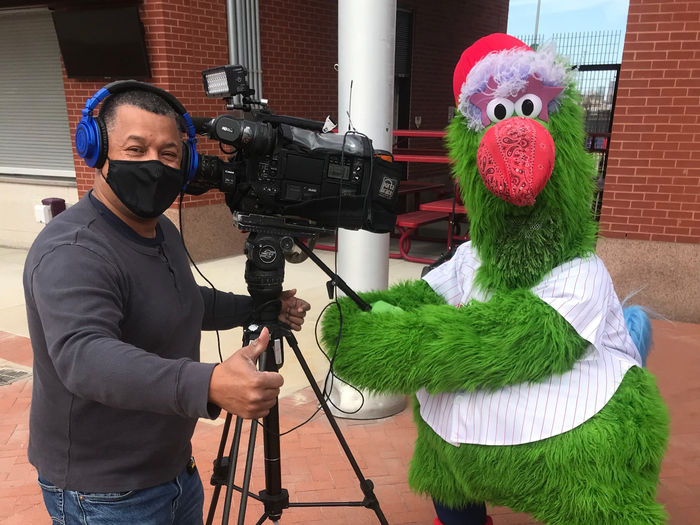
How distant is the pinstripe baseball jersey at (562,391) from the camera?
171cm

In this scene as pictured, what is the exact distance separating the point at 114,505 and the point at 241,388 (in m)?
0.67

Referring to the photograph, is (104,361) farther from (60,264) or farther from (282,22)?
(282,22)

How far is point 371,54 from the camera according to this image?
3.19m

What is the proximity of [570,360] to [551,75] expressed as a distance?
849 millimetres

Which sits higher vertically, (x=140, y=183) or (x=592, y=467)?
(x=140, y=183)

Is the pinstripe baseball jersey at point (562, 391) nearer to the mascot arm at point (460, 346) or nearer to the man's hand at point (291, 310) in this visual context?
the mascot arm at point (460, 346)

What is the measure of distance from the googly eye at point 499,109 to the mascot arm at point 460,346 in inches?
21.1

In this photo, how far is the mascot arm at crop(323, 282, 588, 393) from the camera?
66.1 inches

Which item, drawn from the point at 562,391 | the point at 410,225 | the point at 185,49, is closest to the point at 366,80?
the point at 562,391

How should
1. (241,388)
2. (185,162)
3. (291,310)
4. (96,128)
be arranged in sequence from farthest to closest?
(291,310), (185,162), (96,128), (241,388)

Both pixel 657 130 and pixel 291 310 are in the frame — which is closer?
pixel 291 310

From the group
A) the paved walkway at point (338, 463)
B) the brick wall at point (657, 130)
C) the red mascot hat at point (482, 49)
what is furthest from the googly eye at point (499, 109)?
the brick wall at point (657, 130)

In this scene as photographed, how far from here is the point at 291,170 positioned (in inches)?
68.9

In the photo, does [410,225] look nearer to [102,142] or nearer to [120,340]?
[102,142]
